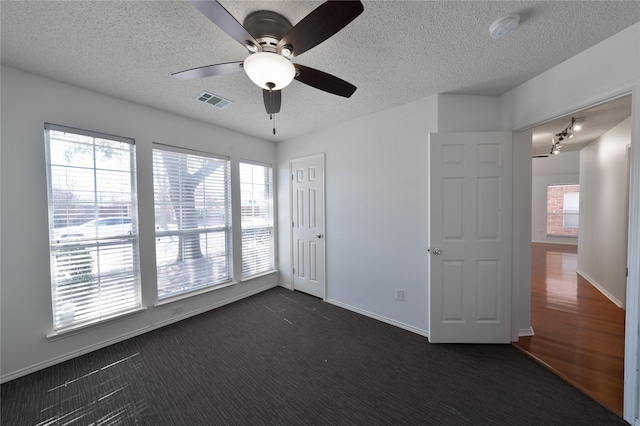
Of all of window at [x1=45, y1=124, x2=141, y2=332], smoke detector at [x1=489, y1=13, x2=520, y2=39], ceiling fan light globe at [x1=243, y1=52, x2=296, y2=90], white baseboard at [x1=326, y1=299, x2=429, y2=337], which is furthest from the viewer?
white baseboard at [x1=326, y1=299, x2=429, y2=337]

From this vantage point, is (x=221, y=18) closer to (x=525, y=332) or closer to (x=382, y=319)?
(x=382, y=319)

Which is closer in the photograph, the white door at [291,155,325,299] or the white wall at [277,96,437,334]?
the white wall at [277,96,437,334]

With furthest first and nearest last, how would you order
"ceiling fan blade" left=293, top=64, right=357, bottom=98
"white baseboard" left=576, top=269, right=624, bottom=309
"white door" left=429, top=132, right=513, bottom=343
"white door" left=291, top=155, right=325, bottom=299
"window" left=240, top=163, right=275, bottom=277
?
1. "window" left=240, top=163, right=275, bottom=277
2. "white door" left=291, top=155, right=325, bottom=299
3. "white baseboard" left=576, top=269, right=624, bottom=309
4. "white door" left=429, top=132, right=513, bottom=343
5. "ceiling fan blade" left=293, top=64, right=357, bottom=98

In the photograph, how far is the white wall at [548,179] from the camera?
698 cm

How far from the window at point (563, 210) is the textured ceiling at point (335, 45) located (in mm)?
7761

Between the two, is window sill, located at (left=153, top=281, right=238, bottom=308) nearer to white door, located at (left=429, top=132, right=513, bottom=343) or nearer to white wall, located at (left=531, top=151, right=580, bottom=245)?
Answer: white door, located at (left=429, top=132, right=513, bottom=343)

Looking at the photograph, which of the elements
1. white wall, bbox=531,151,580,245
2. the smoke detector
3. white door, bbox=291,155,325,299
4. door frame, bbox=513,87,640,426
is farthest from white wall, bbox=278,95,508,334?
white wall, bbox=531,151,580,245

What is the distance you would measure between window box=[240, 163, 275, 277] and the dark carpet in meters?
1.34

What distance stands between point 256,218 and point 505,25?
11.6 feet

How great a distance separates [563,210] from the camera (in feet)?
24.1

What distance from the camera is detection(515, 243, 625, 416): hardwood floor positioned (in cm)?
181

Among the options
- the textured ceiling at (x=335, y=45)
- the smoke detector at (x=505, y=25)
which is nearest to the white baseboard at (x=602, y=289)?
the textured ceiling at (x=335, y=45)

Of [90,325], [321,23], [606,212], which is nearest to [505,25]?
[321,23]

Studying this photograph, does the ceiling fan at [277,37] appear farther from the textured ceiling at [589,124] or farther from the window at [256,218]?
the textured ceiling at [589,124]
